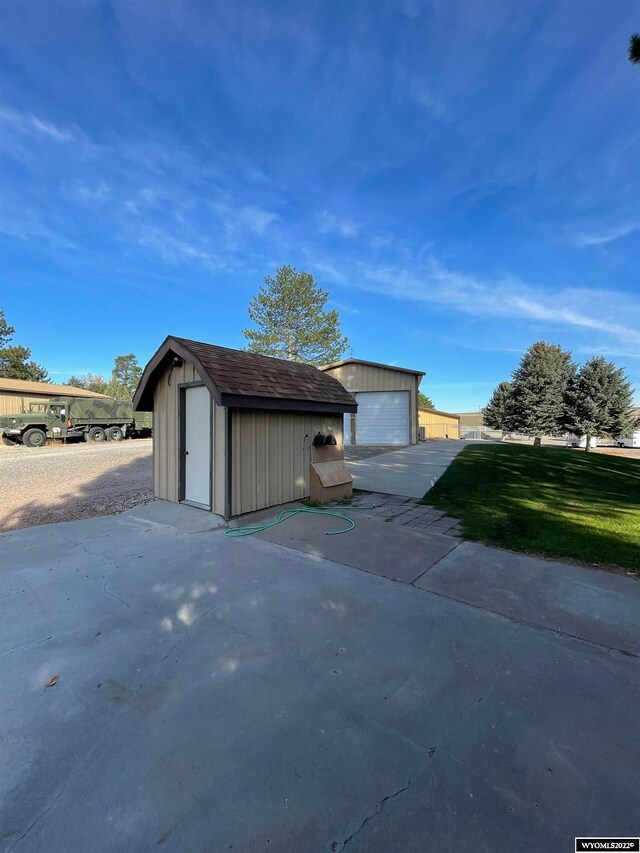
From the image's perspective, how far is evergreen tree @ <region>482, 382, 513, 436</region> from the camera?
1008 inches

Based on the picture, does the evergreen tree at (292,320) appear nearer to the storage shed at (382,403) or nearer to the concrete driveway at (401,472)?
the storage shed at (382,403)

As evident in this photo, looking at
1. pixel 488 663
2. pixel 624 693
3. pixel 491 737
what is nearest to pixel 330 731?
pixel 491 737

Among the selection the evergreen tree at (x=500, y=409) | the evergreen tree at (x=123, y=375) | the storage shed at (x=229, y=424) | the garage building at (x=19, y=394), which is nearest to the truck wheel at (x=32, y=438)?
the garage building at (x=19, y=394)

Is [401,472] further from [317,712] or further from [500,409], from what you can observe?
[500,409]

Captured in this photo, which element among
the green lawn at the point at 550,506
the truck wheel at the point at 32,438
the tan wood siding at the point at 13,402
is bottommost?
the green lawn at the point at 550,506

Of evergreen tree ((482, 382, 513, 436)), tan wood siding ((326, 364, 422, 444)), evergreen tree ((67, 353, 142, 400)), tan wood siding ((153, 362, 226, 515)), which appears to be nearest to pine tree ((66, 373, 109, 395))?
evergreen tree ((67, 353, 142, 400))

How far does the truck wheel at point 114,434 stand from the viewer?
70.3ft

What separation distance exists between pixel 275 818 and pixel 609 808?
1.36m

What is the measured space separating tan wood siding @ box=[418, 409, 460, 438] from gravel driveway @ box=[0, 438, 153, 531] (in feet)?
67.3

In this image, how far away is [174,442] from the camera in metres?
6.65

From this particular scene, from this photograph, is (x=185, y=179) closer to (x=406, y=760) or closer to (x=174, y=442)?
(x=174, y=442)

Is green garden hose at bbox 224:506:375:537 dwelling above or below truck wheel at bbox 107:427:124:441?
below

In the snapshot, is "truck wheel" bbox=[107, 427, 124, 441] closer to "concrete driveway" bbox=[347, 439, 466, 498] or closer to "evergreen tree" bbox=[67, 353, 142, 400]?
"concrete driveway" bbox=[347, 439, 466, 498]

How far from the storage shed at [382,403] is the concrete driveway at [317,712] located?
14.3m
